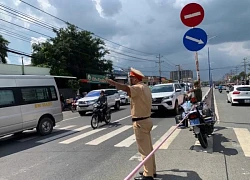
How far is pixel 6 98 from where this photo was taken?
8.80 meters

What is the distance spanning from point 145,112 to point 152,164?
0.91 meters

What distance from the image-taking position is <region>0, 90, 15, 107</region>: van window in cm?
863

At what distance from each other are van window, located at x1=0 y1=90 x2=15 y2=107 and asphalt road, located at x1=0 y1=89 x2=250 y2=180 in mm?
1392

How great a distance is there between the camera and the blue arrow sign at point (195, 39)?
823 centimetres

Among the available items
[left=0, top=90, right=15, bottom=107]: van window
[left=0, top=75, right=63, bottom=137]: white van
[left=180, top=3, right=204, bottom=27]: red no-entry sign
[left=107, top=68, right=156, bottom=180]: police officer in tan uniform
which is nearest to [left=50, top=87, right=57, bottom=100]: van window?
[left=0, top=75, right=63, bottom=137]: white van

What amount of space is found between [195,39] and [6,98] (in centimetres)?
661

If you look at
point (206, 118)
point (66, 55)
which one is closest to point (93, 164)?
point (206, 118)

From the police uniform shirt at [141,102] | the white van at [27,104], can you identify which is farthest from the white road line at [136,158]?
the white van at [27,104]

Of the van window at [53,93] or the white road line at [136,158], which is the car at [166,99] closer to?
the van window at [53,93]

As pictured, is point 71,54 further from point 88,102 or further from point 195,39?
point 195,39

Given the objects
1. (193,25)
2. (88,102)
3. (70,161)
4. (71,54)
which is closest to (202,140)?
(70,161)

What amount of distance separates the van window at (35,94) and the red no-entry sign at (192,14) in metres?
6.01

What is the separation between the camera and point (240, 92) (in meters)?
18.1

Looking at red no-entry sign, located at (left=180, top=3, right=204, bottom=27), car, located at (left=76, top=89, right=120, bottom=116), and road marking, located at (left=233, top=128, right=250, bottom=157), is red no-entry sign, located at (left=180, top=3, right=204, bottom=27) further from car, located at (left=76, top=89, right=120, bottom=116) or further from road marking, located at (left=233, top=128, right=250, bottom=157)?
car, located at (left=76, top=89, right=120, bottom=116)
